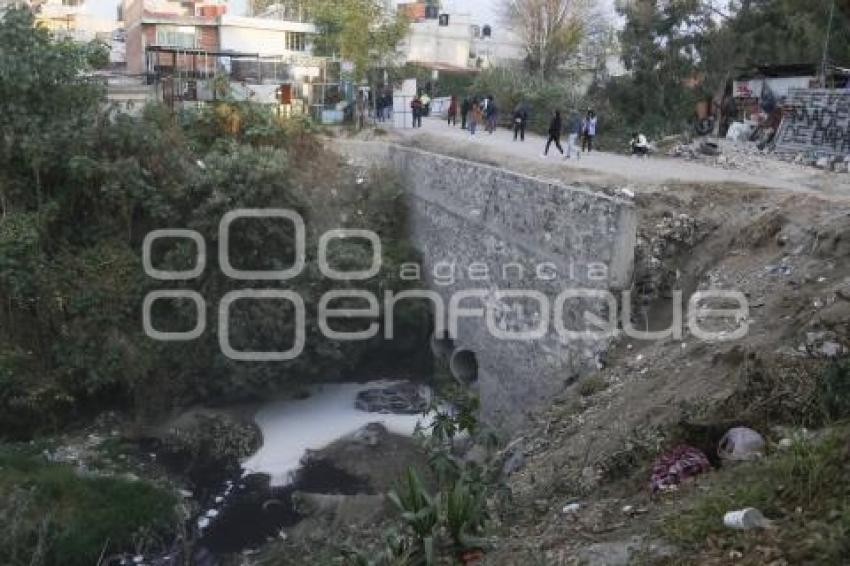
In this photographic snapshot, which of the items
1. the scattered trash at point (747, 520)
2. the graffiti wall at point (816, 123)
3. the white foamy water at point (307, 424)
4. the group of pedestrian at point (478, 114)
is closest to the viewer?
the scattered trash at point (747, 520)

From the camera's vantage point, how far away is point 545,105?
23.8 meters

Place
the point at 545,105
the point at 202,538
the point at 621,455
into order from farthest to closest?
1. the point at 545,105
2. the point at 202,538
3. the point at 621,455

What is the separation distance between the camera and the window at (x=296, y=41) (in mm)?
30547

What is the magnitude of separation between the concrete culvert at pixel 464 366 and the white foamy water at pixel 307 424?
111cm

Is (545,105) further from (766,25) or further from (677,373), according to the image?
(677,373)

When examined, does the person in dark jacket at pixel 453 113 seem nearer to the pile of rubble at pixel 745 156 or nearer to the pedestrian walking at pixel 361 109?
the pedestrian walking at pixel 361 109

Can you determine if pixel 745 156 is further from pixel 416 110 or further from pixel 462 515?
pixel 462 515

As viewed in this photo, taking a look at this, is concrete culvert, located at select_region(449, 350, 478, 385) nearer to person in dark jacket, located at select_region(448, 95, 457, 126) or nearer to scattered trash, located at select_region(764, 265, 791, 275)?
scattered trash, located at select_region(764, 265, 791, 275)

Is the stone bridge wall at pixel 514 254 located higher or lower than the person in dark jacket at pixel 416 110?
lower

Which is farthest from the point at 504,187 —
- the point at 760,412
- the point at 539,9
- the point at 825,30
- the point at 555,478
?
the point at 539,9

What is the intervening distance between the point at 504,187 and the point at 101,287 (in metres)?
7.72

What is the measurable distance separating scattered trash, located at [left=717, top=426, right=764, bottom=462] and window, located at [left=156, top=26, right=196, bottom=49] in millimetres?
26570

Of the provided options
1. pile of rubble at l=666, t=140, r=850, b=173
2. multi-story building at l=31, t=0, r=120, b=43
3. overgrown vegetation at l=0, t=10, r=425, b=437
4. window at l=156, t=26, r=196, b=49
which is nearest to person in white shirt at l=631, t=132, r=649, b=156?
pile of rubble at l=666, t=140, r=850, b=173

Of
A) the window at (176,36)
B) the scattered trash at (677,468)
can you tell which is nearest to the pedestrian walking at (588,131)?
the scattered trash at (677,468)
